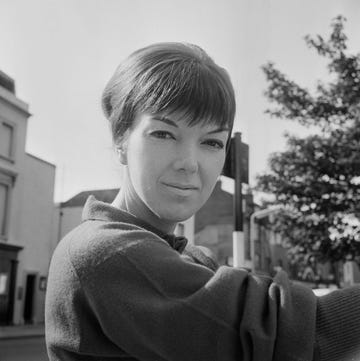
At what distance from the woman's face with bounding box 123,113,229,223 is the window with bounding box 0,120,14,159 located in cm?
1930

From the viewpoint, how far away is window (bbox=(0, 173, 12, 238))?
19016 mm

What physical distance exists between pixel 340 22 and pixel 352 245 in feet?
12.5

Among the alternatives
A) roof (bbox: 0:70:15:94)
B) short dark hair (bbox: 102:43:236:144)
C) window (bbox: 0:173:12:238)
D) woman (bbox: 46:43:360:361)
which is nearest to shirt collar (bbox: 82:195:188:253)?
woman (bbox: 46:43:360:361)

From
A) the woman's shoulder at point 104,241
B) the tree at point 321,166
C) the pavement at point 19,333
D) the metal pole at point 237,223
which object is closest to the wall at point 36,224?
the pavement at point 19,333

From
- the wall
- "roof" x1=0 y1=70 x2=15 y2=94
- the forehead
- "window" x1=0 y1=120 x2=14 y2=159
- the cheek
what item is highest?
"roof" x1=0 y1=70 x2=15 y2=94

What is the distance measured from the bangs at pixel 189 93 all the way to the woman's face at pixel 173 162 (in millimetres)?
16

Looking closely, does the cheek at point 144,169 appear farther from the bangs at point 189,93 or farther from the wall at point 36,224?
the wall at point 36,224

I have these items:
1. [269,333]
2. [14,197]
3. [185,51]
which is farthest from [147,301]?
[14,197]

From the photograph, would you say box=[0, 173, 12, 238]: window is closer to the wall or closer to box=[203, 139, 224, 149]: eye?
the wall

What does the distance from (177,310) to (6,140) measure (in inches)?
777

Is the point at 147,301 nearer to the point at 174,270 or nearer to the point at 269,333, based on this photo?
the point at 174,270

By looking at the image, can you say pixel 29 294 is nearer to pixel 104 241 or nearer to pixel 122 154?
pixel 122 154

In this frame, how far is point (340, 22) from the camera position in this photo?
30.8 ft

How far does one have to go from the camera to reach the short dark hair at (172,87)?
0.90 meters
